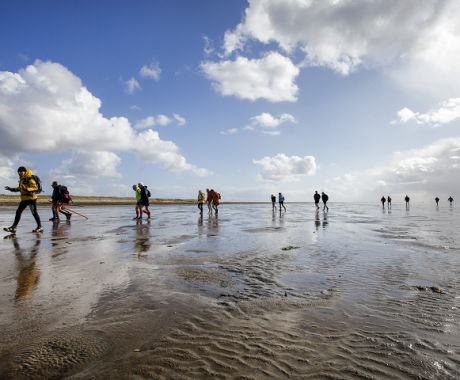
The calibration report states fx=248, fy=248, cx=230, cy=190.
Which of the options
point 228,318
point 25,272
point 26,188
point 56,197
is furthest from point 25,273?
point 56,197

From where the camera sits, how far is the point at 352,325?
2768 millimetres

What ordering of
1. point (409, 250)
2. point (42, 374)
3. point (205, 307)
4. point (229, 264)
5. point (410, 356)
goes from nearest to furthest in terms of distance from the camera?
point (42, 374) < point (410, 356) < point (205, 307) < point (229, 264) < point (409, 250)

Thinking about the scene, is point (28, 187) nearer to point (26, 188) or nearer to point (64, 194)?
point (26, 188)

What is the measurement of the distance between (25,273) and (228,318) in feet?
13.2

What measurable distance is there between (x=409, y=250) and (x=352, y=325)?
210 inches

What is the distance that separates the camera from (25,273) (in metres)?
4.52

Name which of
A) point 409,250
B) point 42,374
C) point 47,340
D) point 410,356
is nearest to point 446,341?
point 410,356

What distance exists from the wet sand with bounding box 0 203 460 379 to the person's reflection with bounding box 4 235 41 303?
0.03 meters

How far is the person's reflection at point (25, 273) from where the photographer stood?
360 centimetres

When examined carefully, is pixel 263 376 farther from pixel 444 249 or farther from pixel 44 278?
pixel 444 249

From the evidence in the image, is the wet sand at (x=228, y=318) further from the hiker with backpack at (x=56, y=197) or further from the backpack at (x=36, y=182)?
the hiker with backpack at (x=56, y=197)

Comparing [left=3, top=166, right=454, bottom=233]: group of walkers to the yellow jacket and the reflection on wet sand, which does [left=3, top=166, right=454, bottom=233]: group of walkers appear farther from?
the reflection on wet sand

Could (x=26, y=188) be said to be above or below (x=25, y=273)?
above

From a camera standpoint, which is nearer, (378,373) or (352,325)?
(378,373)
